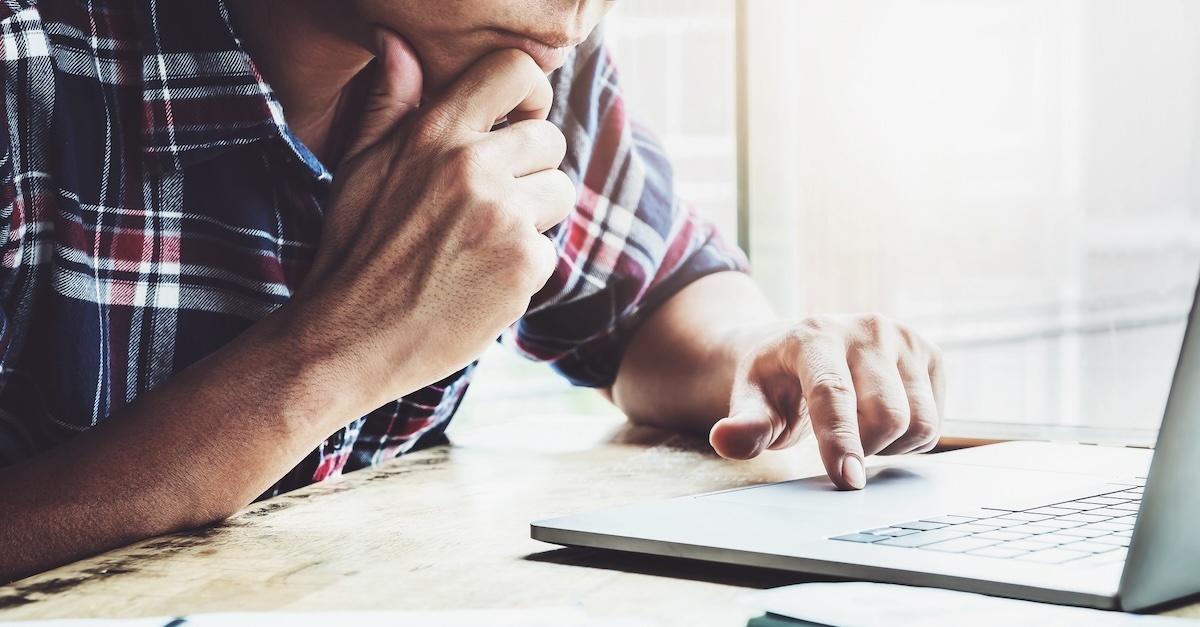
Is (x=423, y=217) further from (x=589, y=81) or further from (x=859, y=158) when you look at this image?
(x=859, y=158)

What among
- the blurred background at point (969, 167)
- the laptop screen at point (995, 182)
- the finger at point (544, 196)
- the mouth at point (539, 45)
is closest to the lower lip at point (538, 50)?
the mouth at point (539, 45)

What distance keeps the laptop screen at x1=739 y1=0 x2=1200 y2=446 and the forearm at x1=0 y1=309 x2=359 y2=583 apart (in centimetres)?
111

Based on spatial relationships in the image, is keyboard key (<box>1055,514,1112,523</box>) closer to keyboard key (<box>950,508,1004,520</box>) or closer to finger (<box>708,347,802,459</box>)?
keyboard key (<box>950,508,1004,520</box>)

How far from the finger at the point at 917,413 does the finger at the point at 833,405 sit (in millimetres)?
68

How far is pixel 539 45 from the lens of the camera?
0.86 m

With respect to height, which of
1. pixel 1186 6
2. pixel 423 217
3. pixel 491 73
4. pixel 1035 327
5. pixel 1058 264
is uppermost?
pixel 1186 6

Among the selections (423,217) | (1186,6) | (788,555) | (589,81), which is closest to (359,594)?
(788,555)

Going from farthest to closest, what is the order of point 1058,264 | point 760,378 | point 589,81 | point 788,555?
point 1058,264
point 589,81
point 760,378
point 788,555

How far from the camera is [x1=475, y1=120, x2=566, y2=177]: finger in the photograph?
0.80 meters

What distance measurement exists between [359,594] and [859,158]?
1473 millimetres

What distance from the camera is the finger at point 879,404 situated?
761 millimetres

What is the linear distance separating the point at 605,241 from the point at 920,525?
67 cm

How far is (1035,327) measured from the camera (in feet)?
5.77

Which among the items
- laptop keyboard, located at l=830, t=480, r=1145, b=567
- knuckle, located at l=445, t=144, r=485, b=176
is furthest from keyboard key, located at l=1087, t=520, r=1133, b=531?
knuckle, located at l=445, t=144, r=485, b=176
